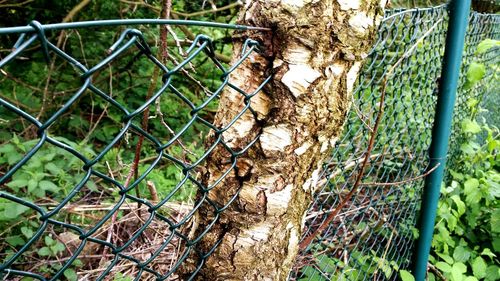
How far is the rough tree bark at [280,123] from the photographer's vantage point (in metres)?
1.03

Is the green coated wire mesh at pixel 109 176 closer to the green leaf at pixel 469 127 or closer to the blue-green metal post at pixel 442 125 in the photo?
the blue-green metal post at pixel 442 125

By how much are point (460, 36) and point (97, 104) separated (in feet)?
10.9

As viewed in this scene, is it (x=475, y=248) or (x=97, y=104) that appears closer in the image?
(x=475, y=248)

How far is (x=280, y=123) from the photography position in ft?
3.55

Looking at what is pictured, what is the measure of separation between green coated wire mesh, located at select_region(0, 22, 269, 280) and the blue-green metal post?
4.17 ft

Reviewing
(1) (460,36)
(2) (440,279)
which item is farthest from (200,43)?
(2) (440,279)

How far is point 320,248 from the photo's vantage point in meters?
2.11

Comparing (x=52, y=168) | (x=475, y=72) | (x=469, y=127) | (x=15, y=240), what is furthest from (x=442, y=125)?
(x=15, y=240)

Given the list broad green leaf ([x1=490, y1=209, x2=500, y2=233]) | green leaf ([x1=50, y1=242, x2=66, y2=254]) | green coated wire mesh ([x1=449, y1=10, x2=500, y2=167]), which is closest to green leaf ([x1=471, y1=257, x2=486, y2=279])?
broad green leaf ([x1=490, y1=209, x2=500, y2=233])

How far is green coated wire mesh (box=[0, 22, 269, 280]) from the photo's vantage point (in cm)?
72

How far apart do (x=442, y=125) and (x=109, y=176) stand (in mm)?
2080

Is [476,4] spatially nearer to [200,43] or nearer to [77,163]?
[77,163]

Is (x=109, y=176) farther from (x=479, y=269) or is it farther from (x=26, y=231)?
(x=479, y=269)

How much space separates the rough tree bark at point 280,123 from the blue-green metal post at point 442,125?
130 cm
